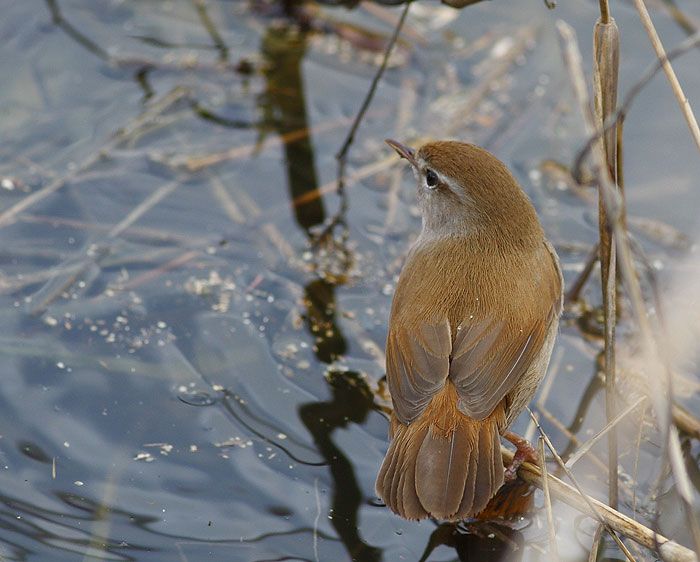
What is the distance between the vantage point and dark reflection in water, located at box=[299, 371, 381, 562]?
3.95 meters

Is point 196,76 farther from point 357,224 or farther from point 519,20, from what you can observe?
point 519,20

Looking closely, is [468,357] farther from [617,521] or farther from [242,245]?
[242,245]

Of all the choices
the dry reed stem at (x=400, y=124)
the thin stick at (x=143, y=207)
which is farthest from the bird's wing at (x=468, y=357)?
the thin stick at (x=143, y=207)

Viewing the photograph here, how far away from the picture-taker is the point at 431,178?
4605mm

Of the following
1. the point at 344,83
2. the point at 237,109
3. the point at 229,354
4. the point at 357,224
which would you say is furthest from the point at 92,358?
the point at 344,83

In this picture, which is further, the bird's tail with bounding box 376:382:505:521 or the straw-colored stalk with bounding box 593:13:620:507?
the straw-colored stalk with bounding box 593:13:620:507

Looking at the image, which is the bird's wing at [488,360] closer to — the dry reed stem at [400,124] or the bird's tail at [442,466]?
the bird's tail at [442,466]

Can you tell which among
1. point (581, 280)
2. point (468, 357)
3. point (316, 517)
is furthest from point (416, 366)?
point (581, 280)

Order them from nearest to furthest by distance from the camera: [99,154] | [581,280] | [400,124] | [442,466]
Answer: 1. [442,466]
2. [581,280]
3. [99,154]
4. [400,124]

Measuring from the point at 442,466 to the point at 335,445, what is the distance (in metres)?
0.80

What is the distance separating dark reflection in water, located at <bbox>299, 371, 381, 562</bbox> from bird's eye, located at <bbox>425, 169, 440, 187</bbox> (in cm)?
92

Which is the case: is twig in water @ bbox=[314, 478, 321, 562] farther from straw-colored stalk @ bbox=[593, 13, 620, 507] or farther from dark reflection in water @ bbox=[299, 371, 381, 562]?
straw-colored stalk @ bbox=[593, 13, 620, 507]

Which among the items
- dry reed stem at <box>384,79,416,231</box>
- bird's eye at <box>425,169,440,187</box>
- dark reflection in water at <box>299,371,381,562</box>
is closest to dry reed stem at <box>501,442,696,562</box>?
dark reflection in water at <box>299,371,381,562</box>

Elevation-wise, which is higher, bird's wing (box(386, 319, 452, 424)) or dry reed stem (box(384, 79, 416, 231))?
bird's wing (box(386, 319, 452, 424))
